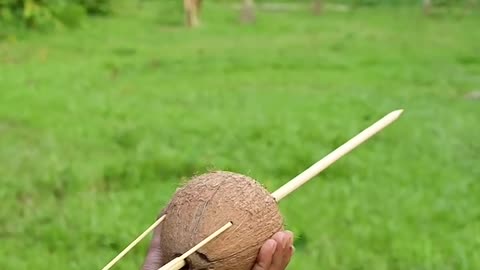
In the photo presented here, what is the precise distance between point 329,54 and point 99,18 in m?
4.57

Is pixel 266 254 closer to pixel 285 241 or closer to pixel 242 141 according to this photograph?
pixel 285 241

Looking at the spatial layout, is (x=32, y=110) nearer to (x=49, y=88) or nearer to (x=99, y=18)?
(x=49, y=88)

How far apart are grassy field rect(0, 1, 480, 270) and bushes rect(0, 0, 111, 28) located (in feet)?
1.37

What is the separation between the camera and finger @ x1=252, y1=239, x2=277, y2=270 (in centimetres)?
195

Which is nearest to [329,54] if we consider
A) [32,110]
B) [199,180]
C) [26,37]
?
[26,37]

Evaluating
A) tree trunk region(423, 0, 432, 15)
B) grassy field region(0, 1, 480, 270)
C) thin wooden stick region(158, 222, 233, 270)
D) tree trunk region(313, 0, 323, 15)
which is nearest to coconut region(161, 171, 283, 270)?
thin wooden stick region(158, 222, 233, 270)

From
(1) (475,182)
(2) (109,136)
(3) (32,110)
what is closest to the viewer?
(1) (475,182)

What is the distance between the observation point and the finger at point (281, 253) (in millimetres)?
1940

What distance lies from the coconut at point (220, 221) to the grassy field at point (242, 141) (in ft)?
7.34

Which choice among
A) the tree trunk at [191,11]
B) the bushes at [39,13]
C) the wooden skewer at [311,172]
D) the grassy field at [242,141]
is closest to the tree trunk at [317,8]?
the tree trunk at [191,11]

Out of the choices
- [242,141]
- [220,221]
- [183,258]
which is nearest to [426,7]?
[242,141]

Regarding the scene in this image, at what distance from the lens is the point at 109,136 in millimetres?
6500

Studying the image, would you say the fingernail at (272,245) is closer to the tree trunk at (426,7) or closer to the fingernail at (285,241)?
the fingernail at (285,241)

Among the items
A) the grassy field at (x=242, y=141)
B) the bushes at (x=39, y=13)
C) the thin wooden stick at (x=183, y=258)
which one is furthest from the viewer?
the bushes at (x=39, y=13)
